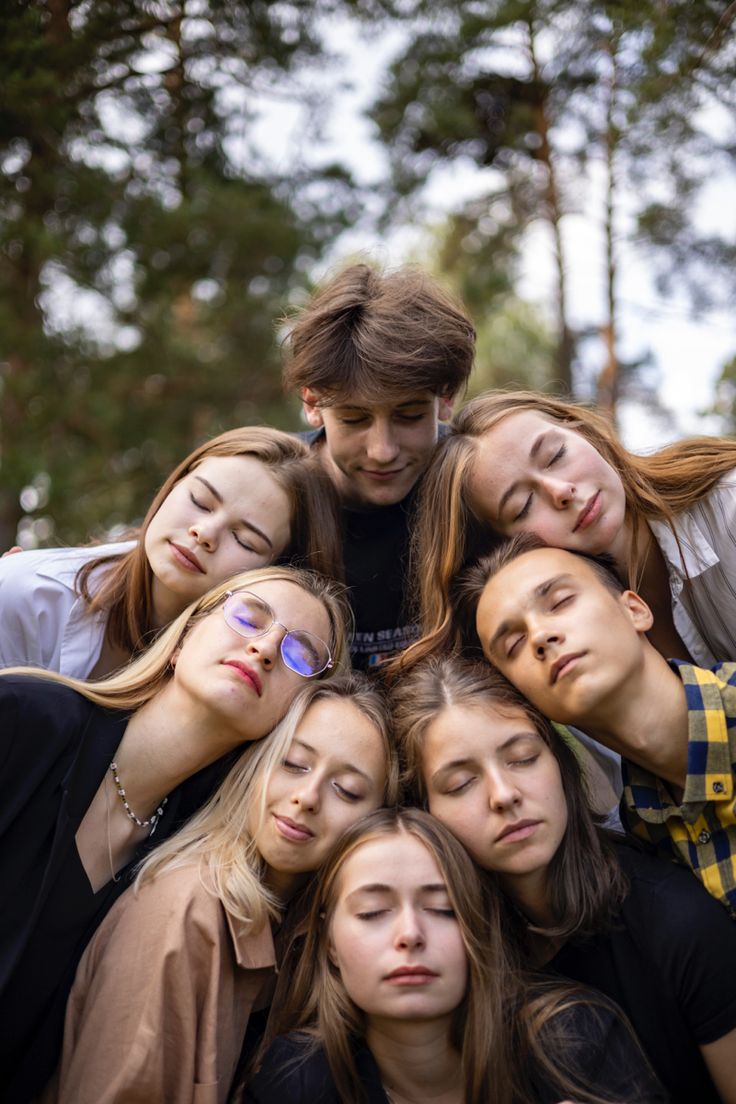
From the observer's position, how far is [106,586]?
409cm

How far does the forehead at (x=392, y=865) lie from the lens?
2.97m

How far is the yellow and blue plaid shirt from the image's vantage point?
315 centimetres

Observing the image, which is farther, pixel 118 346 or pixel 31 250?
pixel 118 346

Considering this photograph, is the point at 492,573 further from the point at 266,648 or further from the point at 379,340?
the point at 379,340

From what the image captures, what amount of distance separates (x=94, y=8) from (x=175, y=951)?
160 inches

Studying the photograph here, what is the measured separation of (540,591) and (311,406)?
1250mm

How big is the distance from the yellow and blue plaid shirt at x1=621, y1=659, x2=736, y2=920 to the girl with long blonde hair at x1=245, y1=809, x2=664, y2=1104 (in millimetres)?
516

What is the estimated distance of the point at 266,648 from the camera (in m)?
3.39

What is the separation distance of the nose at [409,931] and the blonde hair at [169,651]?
0.94 meters

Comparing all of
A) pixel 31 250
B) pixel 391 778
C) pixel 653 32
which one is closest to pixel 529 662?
pixel 391 778

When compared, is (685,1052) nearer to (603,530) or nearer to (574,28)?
(603,530)

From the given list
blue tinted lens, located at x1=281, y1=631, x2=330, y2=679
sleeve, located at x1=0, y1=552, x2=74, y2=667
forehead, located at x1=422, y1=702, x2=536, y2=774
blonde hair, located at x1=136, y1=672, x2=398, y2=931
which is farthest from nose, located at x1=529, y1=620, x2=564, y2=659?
sleeve, located at x1=0, y1=552, x2=74, y2=667

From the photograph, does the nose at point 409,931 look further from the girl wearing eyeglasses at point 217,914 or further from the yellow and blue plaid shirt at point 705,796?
the yellow and blue plaid shirt at point 705,796

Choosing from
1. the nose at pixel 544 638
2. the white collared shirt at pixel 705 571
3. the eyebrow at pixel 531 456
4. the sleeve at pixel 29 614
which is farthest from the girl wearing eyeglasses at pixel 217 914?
the white collared shirt at pixel 705 571
